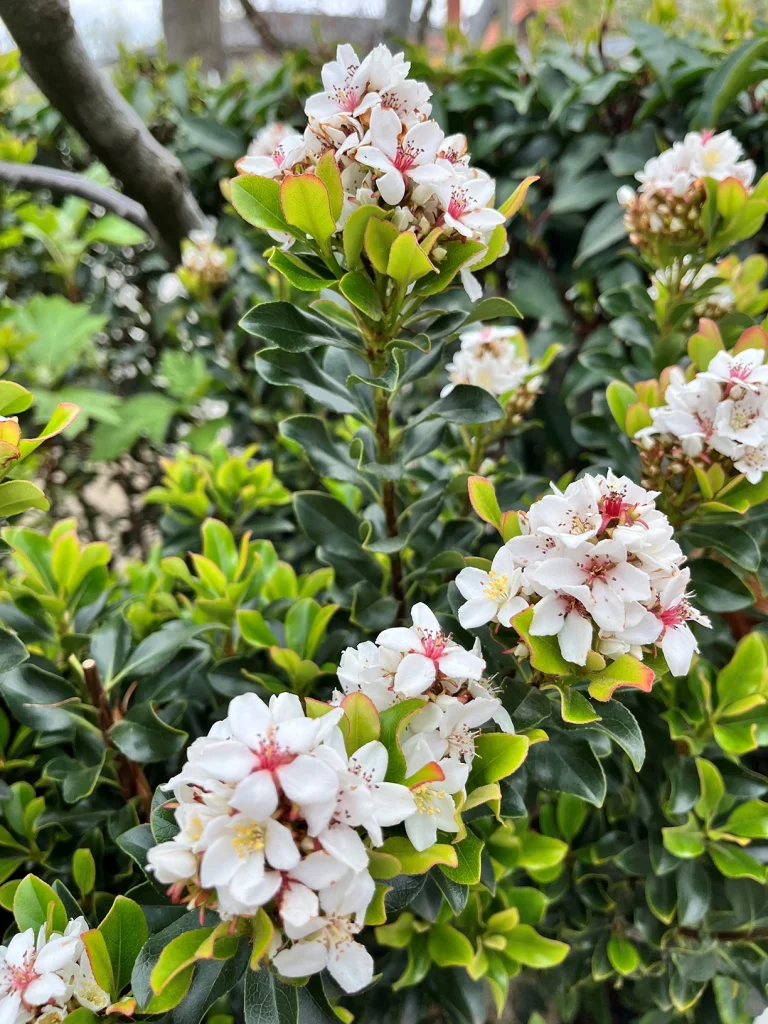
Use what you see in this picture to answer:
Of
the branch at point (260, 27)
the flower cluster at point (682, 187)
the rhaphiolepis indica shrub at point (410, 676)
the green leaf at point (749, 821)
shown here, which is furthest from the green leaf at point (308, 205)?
the branch at point (260, 27)

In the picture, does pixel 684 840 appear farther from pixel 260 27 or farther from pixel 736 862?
pixel 260 27

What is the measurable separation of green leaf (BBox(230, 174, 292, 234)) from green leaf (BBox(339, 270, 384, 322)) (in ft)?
0.26

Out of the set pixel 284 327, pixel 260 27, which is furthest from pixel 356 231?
pixel 260 27

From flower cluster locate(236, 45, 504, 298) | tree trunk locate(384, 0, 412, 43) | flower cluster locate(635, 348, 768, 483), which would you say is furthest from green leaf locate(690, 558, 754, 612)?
tree trunk locate(384, 0, 412, 43)

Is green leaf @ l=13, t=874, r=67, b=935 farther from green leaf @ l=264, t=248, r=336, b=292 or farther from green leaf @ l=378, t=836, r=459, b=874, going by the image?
green leaf @ l=264, t=248, r=336, b=292

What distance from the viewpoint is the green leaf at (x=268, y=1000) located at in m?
0.48

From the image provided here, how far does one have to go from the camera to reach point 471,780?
22.3 inches

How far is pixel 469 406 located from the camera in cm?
73

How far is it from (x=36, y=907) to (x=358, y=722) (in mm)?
338

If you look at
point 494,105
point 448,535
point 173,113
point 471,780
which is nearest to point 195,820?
point 471,780

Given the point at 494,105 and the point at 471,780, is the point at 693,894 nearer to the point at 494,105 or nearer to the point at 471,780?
the point at 471,780

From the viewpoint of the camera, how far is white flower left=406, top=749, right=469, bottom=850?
48cm

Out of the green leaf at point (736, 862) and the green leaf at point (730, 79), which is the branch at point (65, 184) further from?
the green leaf at point (736, 862)

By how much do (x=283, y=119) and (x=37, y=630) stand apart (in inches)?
56.3
